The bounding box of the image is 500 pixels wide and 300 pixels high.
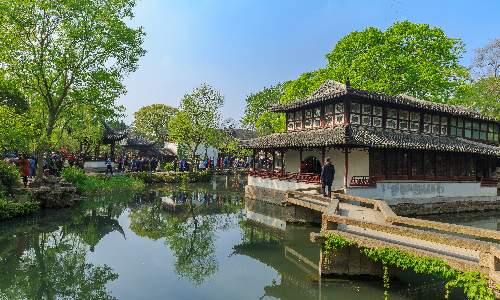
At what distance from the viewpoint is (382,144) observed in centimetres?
1483

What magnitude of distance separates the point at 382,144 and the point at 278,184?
6604 mm

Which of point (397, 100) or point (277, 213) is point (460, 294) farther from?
point (397, 100)

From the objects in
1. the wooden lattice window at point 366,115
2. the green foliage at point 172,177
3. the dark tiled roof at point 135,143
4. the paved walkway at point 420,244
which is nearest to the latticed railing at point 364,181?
the wooden lattice window at point 366,115

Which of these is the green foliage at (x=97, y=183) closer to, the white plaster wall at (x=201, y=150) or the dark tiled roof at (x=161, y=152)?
the dark tiled roof at (x=161, y=152)

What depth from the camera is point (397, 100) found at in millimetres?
17531

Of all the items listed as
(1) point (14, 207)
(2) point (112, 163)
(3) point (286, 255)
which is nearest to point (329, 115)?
(3) point (286, 255)

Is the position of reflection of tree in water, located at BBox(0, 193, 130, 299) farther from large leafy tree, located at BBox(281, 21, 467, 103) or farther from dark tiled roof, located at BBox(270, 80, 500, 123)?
large leafy tree, located at BBox(281, 21, 467, 103)

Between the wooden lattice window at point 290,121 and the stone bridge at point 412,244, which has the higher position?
the wooden lattice window at point 290,121

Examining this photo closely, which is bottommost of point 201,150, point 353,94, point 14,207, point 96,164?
point 14,207

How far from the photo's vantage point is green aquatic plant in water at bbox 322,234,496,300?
4.81 meters

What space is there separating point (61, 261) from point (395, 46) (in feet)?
86.6

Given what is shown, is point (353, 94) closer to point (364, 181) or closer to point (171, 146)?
point (364, 181)

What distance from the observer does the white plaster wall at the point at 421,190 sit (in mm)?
15459

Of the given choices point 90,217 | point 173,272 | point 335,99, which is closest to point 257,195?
point 335,99
